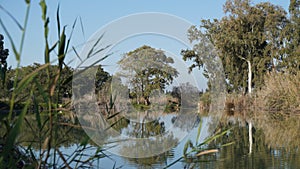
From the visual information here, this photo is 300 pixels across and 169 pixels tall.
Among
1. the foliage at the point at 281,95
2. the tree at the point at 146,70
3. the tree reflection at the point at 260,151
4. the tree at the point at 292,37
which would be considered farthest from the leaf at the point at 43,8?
the tree at the point at 292,37

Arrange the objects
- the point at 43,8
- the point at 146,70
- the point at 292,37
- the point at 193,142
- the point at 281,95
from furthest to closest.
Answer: the point at 292,37, the point at 281,95, the point at 146,70, the point at 193,142, the point at 43,8

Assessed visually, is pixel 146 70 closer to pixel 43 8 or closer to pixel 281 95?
pixel 43 8

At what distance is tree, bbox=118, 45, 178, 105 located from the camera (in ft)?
17.3

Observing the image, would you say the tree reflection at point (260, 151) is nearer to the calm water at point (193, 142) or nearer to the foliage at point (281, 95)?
the calm water at point (193, 142)

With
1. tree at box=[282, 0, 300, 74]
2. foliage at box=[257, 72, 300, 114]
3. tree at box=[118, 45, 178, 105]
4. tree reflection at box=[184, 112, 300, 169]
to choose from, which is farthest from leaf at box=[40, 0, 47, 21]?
tree at box=[282, 0, 300, 74]

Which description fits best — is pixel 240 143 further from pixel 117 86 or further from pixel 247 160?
pixel 117 86

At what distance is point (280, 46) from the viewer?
1994 cm

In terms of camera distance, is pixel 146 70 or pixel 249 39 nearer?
pixel 146 70

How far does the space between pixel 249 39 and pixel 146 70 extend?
47.8 ft

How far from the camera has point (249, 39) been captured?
19.8 metres

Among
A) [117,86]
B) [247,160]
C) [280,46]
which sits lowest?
[247,160]

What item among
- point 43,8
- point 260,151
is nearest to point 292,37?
point 260,151

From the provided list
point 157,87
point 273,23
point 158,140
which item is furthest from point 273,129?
point 273,23

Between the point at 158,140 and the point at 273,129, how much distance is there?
4.61 meters
